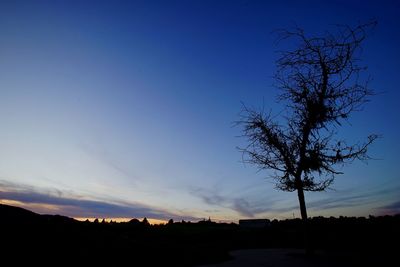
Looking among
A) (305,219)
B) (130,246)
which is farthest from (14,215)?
(305,219)

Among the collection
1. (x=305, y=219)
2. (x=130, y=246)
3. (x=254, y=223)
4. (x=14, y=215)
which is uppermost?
(x=254, y=223)

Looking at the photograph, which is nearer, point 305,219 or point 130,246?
point 130,246

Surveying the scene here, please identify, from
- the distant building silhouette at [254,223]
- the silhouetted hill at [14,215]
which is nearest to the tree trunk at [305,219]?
the silhouetted hill at [14,215]

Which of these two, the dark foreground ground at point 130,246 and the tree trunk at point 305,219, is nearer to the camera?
the dark foreground ground at point 130,246

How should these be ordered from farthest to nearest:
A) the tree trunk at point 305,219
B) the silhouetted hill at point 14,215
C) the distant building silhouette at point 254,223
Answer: the distant building silhouette at point 254,223 → the tree trunk at point 305,219 → the silhouetted hill at point 14,215

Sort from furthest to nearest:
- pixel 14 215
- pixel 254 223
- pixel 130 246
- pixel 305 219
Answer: pixel 254 223 < pixel 305 219 < pixel 130 246 < pixel 14 215

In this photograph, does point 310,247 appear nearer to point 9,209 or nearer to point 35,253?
point 35,253

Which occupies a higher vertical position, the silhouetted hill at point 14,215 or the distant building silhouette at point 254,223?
the distant building silhouette at point 254,223

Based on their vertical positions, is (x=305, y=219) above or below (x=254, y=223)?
below

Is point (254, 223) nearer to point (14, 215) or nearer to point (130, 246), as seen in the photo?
point (130, 246)

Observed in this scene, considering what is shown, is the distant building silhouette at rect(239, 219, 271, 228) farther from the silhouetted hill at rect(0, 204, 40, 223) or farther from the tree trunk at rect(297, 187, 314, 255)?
the silhouetted hill at rect(0, 204, 40, 223)

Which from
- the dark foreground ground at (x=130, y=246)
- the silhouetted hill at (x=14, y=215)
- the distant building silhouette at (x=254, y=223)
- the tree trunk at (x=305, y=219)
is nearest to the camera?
the dark foreground ground at (x=130, y=246)

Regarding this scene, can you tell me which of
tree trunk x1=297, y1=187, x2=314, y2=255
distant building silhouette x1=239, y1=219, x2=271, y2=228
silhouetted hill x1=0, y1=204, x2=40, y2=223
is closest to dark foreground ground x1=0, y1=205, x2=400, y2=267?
silhouetted hill x1=0, y1=204, x2=40, y2=223

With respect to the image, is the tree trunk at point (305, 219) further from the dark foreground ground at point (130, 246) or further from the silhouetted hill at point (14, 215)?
the silhouetted hill at point (14, 215)
